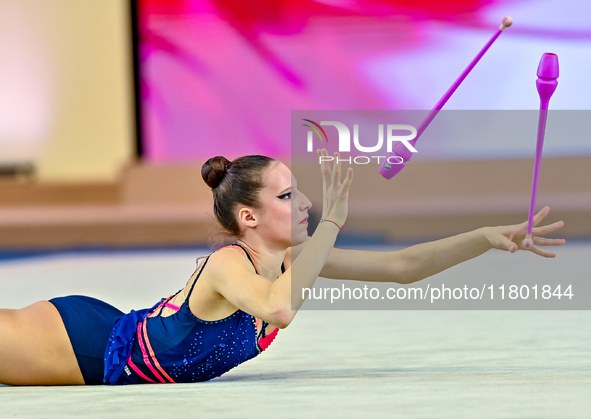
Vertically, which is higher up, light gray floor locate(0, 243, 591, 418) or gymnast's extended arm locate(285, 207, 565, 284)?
gymnast's extended arm locate(285, 207, 565, 284)

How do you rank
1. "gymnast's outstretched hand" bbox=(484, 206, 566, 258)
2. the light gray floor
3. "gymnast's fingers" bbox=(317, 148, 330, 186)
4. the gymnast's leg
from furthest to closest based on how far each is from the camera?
the gymnast's leg
"gymnast's outstretched hand" bbox=(484, 206, 566, 258)
"gymnast's fingers" bbox=(317, 148, 330, 186)
the light gray floor

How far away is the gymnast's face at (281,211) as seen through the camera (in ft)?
5.24

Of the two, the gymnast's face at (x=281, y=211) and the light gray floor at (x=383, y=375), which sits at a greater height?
the gymnast's face at (x=281, y=211)

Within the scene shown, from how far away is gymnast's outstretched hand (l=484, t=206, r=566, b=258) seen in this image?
1582mm

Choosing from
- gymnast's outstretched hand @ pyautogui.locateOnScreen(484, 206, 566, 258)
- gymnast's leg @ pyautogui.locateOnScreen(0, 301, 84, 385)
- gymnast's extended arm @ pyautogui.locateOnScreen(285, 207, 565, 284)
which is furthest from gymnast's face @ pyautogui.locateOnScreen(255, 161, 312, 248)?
gymnast's leg @ pyautogui.locateOnScreen(0, 301, 84, 385)

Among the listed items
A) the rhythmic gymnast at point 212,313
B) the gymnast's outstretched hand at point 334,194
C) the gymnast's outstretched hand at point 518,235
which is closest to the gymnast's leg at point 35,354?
the rhythmic gymnast at point 212,313

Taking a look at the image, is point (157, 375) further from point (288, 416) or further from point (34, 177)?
point (34, 177)

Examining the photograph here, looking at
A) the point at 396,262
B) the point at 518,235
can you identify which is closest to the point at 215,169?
the point at 396,262

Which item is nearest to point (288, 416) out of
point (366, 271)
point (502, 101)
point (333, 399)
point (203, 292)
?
point (333, 399)

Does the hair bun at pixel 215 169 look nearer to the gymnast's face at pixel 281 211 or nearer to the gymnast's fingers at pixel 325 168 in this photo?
the gymnast's face at pixel 281 211

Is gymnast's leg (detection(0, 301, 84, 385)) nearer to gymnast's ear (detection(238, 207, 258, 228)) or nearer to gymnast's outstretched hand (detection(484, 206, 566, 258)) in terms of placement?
gymnast's ear (detection(238, 207, 258, 228))

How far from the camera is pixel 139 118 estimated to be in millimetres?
7500

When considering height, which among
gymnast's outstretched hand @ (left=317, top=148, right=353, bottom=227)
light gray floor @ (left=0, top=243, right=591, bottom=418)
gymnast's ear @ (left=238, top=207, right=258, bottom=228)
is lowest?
light gray floor @ (left=0, top=243, right=591, bottom=418)

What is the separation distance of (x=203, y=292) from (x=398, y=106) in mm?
5694
